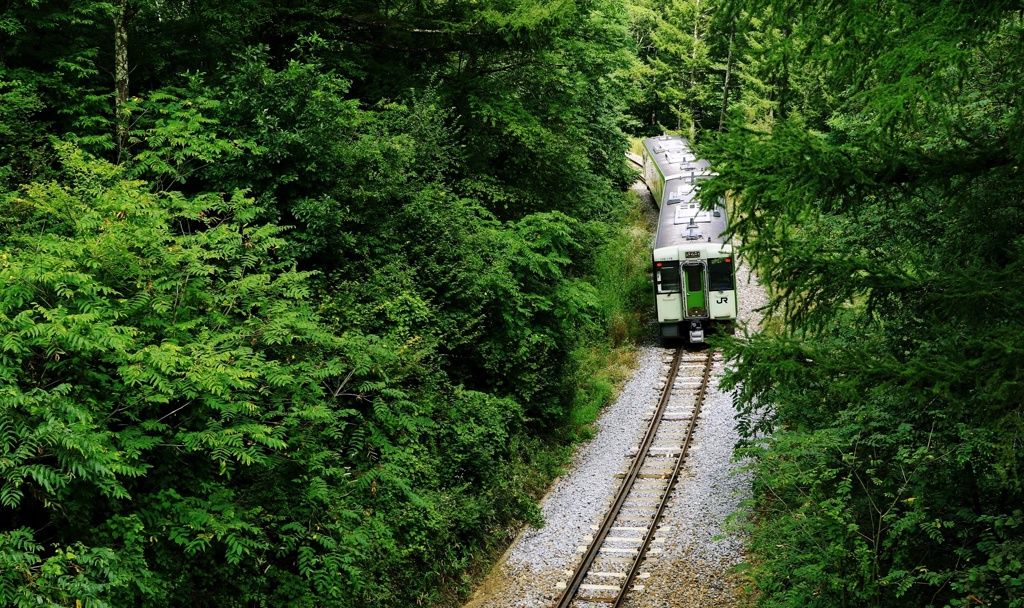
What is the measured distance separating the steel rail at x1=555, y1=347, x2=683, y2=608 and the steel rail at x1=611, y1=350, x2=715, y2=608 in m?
0.38

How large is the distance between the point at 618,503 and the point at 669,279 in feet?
27.7

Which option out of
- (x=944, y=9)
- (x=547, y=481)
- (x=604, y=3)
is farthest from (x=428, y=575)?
(x=604, y=3)

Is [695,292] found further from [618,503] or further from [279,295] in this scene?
[279,295]

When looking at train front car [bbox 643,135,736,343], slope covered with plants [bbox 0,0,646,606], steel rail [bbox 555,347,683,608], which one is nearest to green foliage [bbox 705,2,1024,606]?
steel rail [bbox 555,347,683,608]

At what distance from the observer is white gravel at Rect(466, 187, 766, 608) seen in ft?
35.9

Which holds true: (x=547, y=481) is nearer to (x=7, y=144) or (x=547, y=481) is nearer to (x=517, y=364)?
(x=517, y=364)

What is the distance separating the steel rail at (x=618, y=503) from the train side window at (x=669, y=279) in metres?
2.08

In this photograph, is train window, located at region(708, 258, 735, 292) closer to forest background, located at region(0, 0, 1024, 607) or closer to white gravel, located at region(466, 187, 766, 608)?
white gravel, located at region(466, 187, 766, 608)

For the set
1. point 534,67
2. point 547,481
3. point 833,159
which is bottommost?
point 547,481

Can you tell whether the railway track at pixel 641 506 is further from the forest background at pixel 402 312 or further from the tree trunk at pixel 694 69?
the tree trunk at pixel 694 69

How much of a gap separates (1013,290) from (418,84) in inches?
519

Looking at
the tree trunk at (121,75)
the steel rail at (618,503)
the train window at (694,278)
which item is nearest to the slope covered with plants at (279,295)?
the tree trunk at (121,75)

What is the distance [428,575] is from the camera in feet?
34.5

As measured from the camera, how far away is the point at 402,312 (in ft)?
38.8
